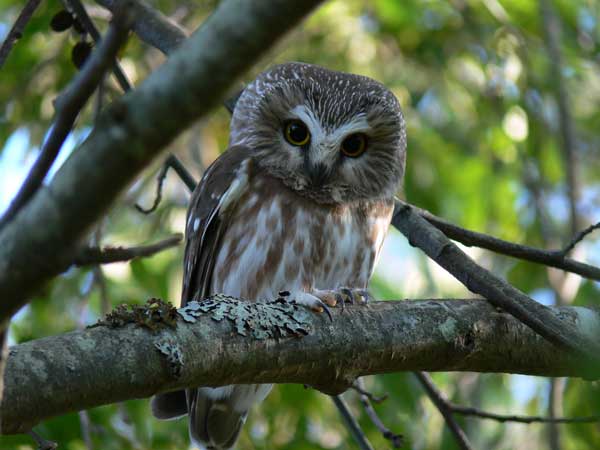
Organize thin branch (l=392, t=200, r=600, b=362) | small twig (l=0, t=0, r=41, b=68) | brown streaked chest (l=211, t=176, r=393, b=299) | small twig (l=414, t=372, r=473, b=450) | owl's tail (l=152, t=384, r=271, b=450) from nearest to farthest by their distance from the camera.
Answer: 1. thin branch (l=392, t=200, r=600, b=362)
2. small twig (l=0, t=0, r=41, b=68)
3. small twig (l=414, t=372, r=473, b=450)
4. brown streaked chest (l=211, t=176, r=393, b=299)
5. owl's tail (l=152, t=384, r=271, b=450)

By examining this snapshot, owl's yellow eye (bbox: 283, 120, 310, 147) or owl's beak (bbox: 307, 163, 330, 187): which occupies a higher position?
owl's yellow eye (bbox: 283, 120, 310, 147)

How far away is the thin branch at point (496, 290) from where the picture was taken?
2.40 metres

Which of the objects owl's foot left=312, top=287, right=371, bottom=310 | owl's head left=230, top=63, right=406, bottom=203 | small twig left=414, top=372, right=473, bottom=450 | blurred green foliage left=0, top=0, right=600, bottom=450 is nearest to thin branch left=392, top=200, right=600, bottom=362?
owl's foot left=312, top=287, right=371, bottom=310

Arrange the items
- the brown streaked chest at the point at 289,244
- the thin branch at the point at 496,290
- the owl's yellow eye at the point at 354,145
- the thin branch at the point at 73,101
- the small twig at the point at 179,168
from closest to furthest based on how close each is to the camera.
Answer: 1. the thin branch at the point at 73,101
2. the thin branch at the point at 496,290
3. the small twig at the point at 179,168
4. the brown streaked chest at the point at 289,244
5. the owl's yellow eye at the point at 354,145

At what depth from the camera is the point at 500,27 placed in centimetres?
472

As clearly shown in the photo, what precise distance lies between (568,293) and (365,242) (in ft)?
3.84

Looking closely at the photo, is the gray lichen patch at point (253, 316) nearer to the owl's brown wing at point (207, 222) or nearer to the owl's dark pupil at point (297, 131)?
the owl's brown wing at point (207, 222)

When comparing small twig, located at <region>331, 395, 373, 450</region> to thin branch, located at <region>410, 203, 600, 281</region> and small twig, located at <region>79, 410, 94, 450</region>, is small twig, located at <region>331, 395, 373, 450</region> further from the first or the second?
small twig, located at <region>79, 410, 94, 450</region>

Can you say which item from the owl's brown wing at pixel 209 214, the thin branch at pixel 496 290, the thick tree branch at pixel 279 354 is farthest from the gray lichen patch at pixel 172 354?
the owl's brown wing at pixel 209 214

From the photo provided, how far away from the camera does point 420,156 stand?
16.3 ft

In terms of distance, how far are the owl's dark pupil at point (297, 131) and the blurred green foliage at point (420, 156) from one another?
83 cm

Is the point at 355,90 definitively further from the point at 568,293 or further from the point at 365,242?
the point at 568,293

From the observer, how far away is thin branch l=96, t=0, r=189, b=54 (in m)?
3.66

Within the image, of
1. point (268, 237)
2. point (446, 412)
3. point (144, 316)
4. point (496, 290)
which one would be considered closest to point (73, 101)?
point (144, 316)
